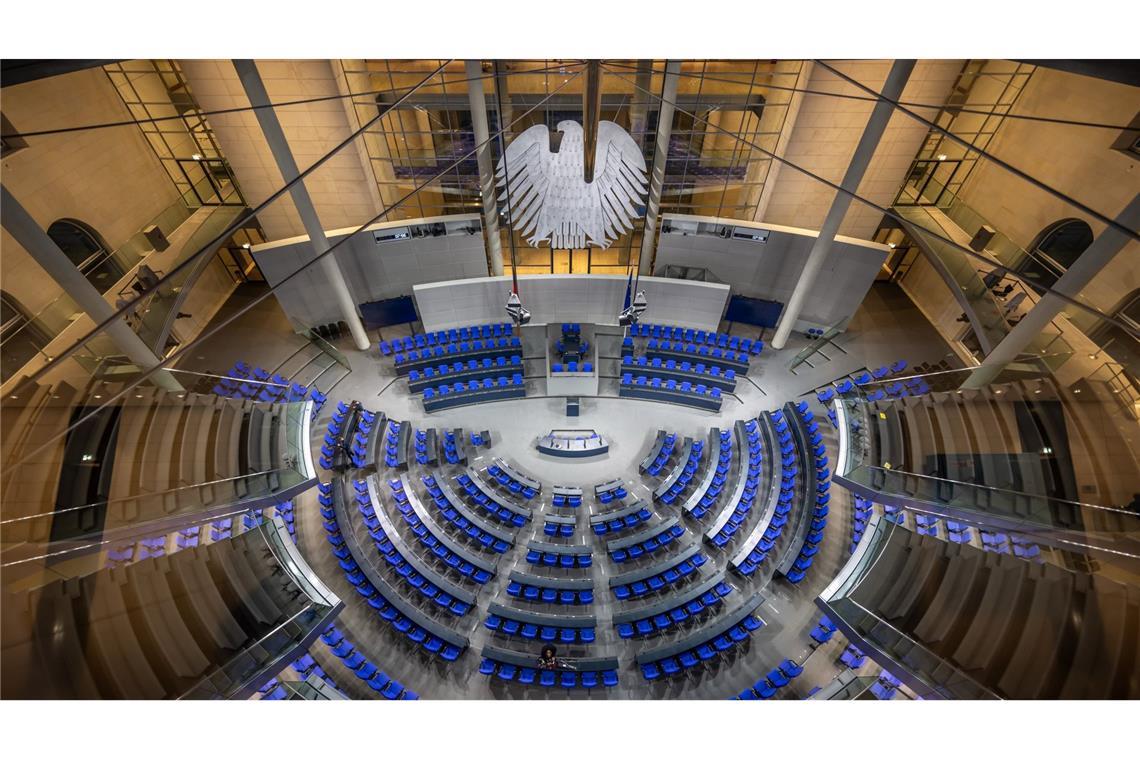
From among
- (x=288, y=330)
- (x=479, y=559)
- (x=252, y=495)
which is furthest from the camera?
(x=288, y=330)

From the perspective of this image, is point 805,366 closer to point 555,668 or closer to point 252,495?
point 555,668

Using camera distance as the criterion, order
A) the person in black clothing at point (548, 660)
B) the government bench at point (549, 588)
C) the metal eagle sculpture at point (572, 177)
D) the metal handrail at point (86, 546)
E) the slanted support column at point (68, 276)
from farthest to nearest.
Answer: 1. the government bench at point (549, 588)
2. the person in black clothing at point (548, 660)
3. the slanted support column at point (68, 276)
4. the metal eagle sculpture at point (572, 177)
5. the metal handrail at point (86, 546)

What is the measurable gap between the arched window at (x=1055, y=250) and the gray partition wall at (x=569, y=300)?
717cm

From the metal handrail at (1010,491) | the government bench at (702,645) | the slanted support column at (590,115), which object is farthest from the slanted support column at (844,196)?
the government bench at (702,645)

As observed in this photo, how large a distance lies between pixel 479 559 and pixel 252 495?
481cm

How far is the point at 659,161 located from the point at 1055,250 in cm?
967

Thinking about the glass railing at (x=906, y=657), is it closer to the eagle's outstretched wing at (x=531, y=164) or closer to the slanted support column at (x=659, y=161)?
the slanted support column at (x=659, y=161)

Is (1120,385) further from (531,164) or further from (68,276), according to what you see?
(68,276)

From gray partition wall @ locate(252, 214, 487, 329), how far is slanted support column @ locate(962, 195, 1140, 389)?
13.0 m

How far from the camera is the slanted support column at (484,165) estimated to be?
41.2 ft

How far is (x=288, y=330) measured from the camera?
17.2 meters

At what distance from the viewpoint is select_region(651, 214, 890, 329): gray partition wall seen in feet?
50.3

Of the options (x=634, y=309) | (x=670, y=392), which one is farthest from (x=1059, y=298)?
(x=670, y=392)

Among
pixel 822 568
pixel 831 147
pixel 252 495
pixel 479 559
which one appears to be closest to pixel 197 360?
pixel 252 495
